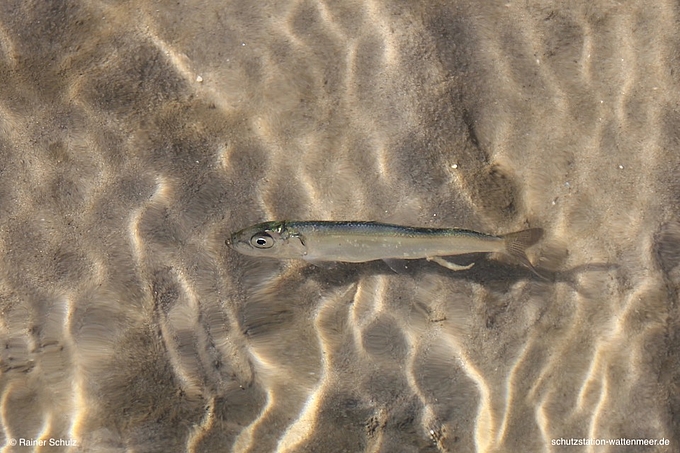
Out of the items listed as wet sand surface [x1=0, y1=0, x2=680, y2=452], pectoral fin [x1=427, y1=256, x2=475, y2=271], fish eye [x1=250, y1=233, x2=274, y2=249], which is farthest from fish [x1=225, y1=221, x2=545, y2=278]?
wet sand surface [x1=0, y1=0, x2=680, y2=452]

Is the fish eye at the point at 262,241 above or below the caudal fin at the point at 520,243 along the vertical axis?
above

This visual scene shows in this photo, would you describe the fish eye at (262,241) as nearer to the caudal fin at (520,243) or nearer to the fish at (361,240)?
the fish at (361,240)

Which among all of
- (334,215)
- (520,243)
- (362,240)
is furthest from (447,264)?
(334,215)

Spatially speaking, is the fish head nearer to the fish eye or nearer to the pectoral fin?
the fish eye

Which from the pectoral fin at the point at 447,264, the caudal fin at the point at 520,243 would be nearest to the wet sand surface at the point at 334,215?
the pectoral fin at the point at 447,264

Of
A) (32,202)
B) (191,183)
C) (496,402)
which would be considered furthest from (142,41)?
(496,402)

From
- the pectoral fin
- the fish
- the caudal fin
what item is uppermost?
the fish

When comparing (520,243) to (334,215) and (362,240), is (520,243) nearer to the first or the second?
(362,240)
